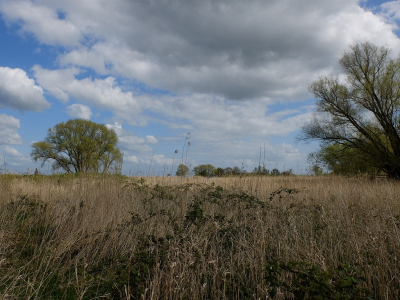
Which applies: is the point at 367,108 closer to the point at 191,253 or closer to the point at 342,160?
the point at 342,160

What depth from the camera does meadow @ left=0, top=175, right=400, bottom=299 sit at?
279 centimetres

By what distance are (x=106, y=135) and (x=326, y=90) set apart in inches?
1085

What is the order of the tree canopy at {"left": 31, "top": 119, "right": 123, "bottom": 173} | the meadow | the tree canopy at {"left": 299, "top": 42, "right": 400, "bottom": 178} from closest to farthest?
1. the meadow
2. the tree canopy at {"left": 299, "top": 42, "right": 400, "bottom": 178}
3. the tree canopy at {"left": 31, "top": 119, "right": 123, "bottom": 173}

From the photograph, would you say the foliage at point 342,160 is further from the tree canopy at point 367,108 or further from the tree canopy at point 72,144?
the tree canopy at point 72,144

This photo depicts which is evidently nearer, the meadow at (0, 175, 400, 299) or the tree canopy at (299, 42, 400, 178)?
the meadow at (0, 175, 400, 299)

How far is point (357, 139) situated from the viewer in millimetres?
19047

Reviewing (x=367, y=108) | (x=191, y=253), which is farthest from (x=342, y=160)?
(x=191, y=253)

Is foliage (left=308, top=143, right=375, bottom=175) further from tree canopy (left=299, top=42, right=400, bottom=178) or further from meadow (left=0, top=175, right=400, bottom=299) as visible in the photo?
meadow (left=0, top=175, right=400, bottom=299)

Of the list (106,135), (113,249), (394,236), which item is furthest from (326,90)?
(106,135)

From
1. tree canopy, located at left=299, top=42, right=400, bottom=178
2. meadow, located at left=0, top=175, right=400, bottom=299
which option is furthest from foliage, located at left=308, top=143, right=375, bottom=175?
meadow, located at left=0, top=175, right=400, bottom=299

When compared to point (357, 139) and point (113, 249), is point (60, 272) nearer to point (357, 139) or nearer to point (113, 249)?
point (113, 249)

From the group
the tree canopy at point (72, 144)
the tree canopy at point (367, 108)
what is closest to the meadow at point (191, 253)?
the tree canopy at point (367, 108)

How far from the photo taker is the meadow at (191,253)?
279 cm

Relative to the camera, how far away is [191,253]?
3.27m
